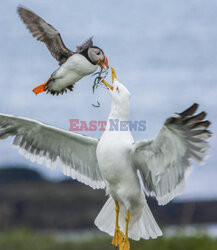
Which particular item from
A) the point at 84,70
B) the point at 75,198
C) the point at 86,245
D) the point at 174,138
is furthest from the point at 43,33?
the point at 75,198

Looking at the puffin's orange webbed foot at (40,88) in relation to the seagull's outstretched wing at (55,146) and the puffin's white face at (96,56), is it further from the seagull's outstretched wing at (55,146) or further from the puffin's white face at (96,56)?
the seagull's outstretched wing at (55,146)

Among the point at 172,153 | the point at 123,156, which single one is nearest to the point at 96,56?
the point at 123,156

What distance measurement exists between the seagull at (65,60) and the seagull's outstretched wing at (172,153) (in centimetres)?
73

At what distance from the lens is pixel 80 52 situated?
5305 mm

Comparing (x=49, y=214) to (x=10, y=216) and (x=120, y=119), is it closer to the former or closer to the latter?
(x=10, y=216)

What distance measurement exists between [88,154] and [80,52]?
1219 mm

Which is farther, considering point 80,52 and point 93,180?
point 93,180

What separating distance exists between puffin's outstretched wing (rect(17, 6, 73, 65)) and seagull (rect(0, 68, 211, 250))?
1.40 ft

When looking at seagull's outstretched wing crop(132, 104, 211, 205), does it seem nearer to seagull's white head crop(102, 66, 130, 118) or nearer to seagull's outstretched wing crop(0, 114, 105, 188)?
seagull's white head crop(102, 66, 130, 118)

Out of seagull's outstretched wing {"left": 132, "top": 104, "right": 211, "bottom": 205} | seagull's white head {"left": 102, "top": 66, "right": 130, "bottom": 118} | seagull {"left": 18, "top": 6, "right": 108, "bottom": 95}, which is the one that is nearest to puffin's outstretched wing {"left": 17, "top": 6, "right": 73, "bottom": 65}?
seagull {"left": 18, "top": 6, "right": 108, "bottom": 95}

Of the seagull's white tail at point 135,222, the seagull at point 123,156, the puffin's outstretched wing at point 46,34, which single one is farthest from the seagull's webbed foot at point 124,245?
the puffin's outstretched wing at point 46,34

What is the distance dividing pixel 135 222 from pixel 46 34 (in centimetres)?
185

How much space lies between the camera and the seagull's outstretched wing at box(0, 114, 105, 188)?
5992mm

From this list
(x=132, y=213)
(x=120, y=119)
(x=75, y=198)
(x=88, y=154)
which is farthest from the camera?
(x=75, y=198)
